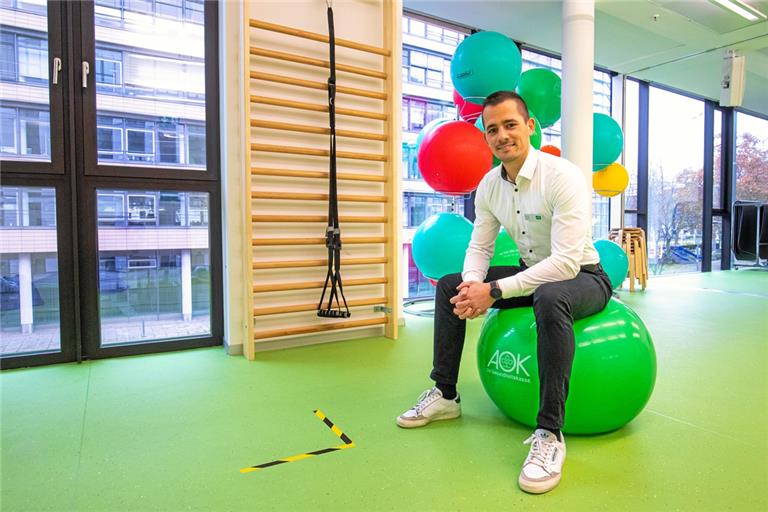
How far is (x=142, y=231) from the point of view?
2.94 metres

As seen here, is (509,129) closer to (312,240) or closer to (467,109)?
(312,240)

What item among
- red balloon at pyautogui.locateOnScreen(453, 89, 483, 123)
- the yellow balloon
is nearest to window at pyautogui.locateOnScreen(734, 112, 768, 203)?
the yellow balloon

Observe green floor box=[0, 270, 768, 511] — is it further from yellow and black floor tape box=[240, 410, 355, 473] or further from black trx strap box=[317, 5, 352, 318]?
black trx strap box=[317, 5, 352, 318]

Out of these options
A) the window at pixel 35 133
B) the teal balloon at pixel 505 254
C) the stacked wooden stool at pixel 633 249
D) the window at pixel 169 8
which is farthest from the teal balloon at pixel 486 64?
the stacked wooden stool at pixel 633 249

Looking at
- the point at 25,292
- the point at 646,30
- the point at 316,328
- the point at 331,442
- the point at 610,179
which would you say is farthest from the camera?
the point at 646,30

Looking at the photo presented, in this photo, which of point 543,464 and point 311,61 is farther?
point 311,61

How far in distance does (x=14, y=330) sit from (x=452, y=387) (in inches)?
95.6

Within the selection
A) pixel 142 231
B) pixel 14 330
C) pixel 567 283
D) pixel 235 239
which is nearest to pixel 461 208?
pixel 235 239

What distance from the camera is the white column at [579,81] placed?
3879 millimetres

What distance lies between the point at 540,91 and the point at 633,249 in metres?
2.55

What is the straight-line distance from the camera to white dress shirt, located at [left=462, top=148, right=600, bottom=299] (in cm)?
159

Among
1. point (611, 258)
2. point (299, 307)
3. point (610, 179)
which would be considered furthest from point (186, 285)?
point (610, 179)

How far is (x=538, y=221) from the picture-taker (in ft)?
5.61

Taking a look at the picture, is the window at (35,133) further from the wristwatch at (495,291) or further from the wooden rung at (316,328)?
the wristwatch at (495,291)
